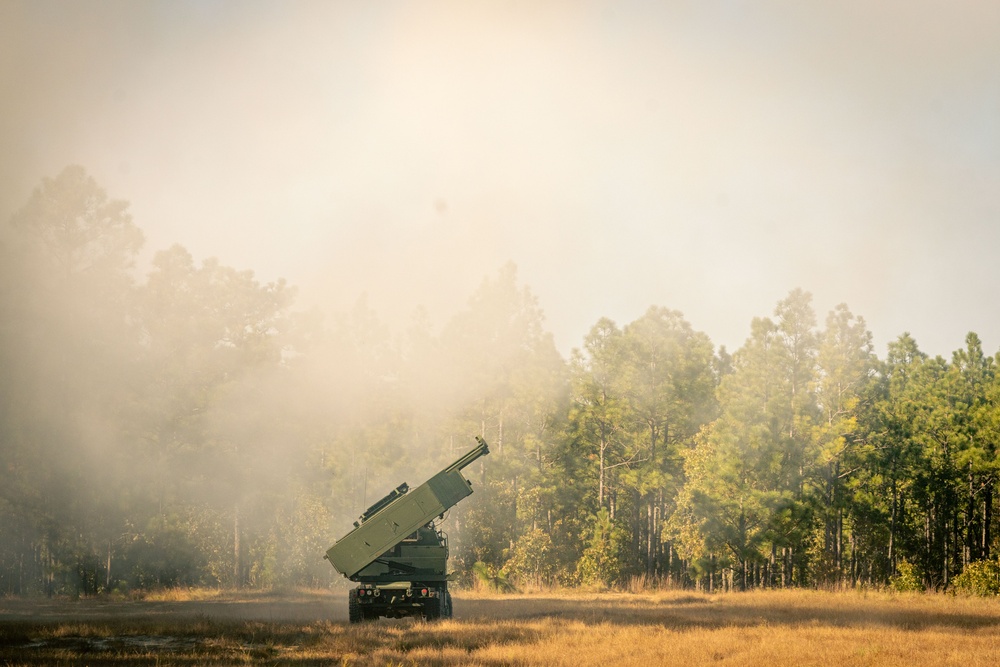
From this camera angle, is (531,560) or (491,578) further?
(531,560)

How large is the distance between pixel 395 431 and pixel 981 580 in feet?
98.4

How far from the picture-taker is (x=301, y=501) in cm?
4875

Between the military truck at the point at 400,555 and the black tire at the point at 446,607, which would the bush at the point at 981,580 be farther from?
the military truck at the point at 400,555

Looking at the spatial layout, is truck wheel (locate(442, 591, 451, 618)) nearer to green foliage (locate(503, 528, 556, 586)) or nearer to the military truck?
the military truck

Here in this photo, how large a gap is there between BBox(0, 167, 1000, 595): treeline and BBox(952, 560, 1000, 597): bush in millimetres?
2831

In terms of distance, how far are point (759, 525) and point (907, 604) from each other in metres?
11.5

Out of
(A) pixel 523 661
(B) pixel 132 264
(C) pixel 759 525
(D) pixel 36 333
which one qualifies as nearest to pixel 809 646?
(A) pixel 523 661

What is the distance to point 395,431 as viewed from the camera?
50.7 m

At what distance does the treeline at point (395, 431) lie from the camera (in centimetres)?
4347

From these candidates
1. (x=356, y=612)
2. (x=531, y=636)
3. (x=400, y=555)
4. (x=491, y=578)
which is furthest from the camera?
(x=491, y=578)

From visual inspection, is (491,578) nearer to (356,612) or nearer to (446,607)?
(446,607)

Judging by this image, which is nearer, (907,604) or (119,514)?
(907,604)

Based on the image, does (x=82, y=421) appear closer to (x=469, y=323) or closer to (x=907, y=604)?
(x=469, y=323)

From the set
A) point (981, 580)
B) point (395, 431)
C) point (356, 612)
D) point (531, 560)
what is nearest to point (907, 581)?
point (981, 580)
